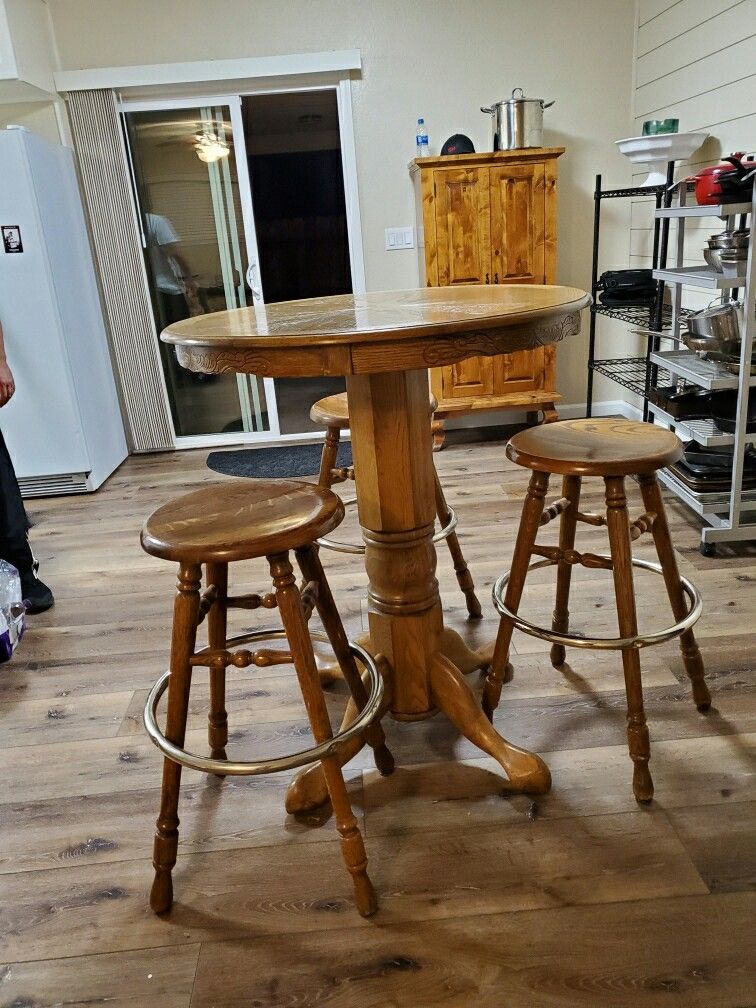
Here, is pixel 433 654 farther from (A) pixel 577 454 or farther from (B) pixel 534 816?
(A) pixel 577 454

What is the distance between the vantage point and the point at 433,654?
70.1 inches

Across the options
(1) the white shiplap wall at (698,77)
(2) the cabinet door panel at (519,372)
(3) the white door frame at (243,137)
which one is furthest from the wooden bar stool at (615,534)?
(3) the white door frame at (243,137)

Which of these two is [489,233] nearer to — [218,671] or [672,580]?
[672,580]

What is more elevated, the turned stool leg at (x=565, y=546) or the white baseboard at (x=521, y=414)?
the turned stool leg at (x=565, y=546)

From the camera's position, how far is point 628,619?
1563 millimetres

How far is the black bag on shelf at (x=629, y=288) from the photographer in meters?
3.53

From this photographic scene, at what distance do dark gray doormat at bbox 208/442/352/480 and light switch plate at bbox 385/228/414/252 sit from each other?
1.18m

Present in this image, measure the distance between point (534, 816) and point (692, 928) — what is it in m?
0.36

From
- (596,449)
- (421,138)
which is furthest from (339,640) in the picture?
(421,138)

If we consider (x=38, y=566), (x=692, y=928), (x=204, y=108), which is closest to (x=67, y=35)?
(x=204, y=108)

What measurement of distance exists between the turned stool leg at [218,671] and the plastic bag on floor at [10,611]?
0.87m

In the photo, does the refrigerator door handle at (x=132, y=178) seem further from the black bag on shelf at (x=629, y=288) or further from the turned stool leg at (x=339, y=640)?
the turned stool leg at (x=339, y=640)

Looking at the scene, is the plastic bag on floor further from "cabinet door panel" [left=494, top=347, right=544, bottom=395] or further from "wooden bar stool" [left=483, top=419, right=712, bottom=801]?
"cabinet door panel" [left=494, top=347, right=544, bottom=395]

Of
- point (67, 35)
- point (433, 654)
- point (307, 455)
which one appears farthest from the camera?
point (307, 455)
